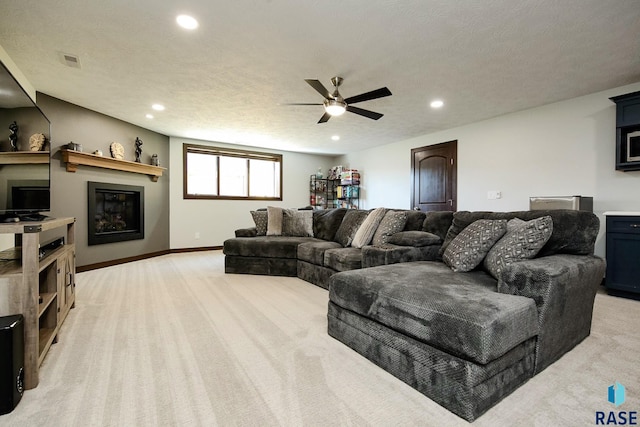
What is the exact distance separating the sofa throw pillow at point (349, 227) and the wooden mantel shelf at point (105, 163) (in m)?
3.46

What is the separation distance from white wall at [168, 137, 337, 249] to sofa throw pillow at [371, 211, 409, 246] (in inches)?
158

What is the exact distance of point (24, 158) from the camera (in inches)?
77.6

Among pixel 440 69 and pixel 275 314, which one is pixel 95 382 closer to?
pixel 275 314

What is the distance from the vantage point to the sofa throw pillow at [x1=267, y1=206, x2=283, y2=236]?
4328 mm

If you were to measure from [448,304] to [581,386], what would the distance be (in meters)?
0.83

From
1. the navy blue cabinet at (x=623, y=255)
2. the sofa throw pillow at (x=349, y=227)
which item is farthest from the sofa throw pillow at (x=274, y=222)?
the navy blue cabinet at (x=623, y=255)

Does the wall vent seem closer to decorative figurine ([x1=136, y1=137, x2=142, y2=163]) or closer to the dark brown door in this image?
decorative figurine ([x1=136, y1=137, x2=142, y2=163])

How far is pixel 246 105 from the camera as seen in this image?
3.85 meters

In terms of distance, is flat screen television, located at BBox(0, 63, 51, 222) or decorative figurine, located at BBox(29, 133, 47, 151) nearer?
flat screen television, located at BBox(0, 63, 51, 222)

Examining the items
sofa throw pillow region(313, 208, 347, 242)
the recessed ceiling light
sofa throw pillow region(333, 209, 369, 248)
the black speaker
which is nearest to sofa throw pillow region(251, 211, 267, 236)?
sofa throw pillow region(313, 208, 347, 242)

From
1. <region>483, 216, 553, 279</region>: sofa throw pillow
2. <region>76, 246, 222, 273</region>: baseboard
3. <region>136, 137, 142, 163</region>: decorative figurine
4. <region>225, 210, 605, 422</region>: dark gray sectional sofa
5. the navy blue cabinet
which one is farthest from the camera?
<region>136, 137, 142, 163</region>: decorative figurine

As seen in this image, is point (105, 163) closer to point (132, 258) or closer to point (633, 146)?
point (132, 258)

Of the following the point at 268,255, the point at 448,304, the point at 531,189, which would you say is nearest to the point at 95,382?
the point at 448,304

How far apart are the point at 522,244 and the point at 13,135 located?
3198 mm
